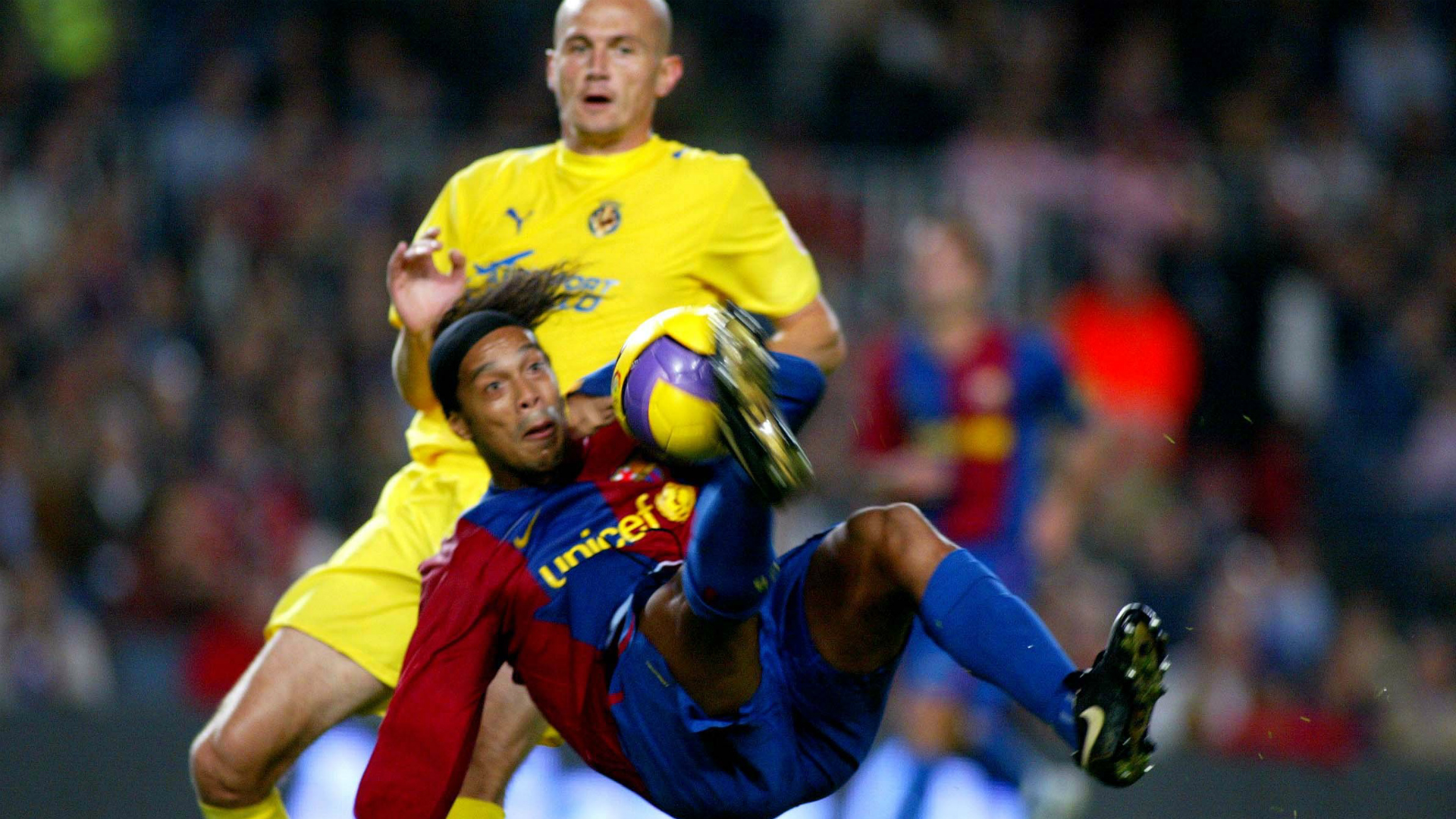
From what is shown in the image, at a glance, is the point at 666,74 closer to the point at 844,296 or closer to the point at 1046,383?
the point at 1046,383

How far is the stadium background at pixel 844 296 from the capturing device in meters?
6.45

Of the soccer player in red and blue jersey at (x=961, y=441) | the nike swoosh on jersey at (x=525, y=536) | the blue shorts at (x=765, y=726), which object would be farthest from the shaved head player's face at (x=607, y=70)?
the soccer player in red and blue jersey at (x=961, y=441)

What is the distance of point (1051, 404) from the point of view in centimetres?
604

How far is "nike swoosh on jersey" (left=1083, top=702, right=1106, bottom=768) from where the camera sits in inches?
111

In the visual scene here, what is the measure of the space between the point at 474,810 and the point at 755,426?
1458mm

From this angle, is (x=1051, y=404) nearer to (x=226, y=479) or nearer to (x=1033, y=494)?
(x=1033, y=494)

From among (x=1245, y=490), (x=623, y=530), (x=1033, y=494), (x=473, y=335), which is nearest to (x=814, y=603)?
(x=623, y=530)

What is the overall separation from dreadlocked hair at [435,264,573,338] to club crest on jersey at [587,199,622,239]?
16 centimetres

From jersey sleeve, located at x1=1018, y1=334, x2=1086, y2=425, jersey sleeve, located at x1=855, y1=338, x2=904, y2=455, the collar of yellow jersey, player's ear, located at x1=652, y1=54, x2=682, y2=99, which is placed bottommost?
jersey sleeve, located at x1=855, y1=338, x2=904, y2=455

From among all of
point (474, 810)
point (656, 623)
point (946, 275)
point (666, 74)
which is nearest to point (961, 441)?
point (946, 275)

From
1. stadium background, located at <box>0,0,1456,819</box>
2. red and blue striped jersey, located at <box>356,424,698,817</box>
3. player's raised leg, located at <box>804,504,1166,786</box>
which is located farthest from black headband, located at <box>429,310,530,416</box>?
stadium background, located at <box>0,0,1456,819</box>

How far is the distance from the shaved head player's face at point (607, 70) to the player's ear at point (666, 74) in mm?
16

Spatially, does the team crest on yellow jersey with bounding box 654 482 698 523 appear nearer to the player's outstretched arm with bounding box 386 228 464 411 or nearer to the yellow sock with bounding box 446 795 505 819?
the player's outstretched arm with bounding box 386 228 464 411

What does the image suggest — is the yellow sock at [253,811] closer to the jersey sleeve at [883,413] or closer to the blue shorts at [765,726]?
the blue shorts at [765,726]
